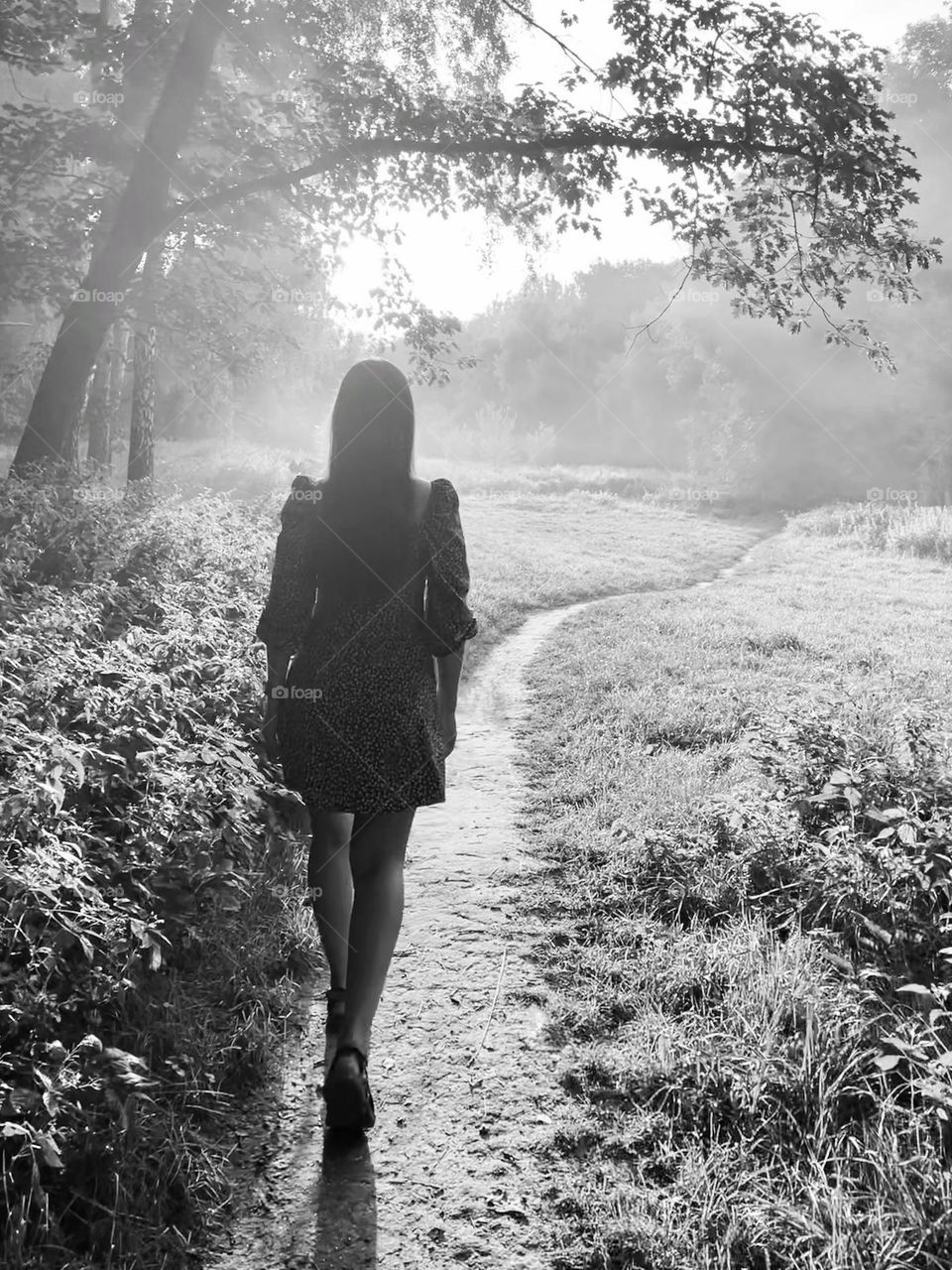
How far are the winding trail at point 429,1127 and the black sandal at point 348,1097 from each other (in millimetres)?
72

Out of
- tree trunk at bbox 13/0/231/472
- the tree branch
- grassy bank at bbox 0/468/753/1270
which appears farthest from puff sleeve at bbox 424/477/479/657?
tree trunk at bbox 13/0/231/472

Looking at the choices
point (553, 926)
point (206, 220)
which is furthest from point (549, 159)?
point (553, 926)

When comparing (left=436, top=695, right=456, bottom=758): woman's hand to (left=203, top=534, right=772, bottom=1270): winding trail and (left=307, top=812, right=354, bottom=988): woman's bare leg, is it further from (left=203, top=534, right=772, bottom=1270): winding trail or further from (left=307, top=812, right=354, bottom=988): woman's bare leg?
(left=203, top=534, right=772, bottom=1270): winding trail

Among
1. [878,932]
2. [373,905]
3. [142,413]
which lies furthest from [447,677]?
[142,413]

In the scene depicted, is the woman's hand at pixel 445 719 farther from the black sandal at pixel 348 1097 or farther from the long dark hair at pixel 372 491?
the black sandal at pixel 348 1097

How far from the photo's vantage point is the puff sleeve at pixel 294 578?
9.56 feet

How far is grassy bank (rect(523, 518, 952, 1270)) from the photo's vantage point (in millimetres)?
2219

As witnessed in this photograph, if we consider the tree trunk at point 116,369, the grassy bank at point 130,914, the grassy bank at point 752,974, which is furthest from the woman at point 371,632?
the tree trunk at point 116,369

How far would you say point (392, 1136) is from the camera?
2699 mm

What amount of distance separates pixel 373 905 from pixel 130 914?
2.87 ft

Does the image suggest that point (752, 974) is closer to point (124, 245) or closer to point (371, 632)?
point (371, 632)

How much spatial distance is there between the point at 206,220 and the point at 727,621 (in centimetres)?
904

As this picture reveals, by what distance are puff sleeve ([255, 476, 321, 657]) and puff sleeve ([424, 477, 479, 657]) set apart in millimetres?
409

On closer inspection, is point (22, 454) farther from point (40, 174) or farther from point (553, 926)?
point (553, 926)
